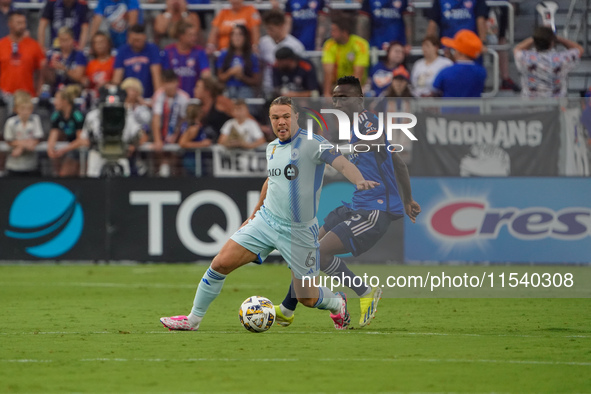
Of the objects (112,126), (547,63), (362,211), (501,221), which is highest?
(547,63)

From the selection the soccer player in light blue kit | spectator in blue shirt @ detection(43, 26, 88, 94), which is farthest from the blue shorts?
spectator in blue shirt @ detection(43, 26, 88, 94)

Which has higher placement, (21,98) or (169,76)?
(169,76)

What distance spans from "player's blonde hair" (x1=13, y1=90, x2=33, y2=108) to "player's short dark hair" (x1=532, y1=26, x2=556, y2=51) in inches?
336

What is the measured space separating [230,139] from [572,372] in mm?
10244

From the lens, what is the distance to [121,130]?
1564cm

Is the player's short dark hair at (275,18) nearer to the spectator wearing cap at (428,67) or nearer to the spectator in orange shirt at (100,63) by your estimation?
the spectator wearing cap at (428,67)

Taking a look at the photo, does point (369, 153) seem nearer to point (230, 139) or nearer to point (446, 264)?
point (446, 264)

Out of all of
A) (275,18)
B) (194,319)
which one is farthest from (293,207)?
(275,18)

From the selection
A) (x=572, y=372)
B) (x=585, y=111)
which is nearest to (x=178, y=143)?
(x=585, y=111)

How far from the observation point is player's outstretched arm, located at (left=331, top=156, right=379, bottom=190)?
301 inches

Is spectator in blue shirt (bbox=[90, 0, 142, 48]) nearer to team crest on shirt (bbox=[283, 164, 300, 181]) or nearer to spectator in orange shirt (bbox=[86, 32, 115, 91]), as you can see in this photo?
spectator in orange shirt (bbox=[86, 32, 115, 91])

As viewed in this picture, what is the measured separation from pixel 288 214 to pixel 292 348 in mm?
1163

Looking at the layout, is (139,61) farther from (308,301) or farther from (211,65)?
(308,301)

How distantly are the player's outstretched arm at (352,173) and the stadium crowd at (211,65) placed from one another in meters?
8.06
